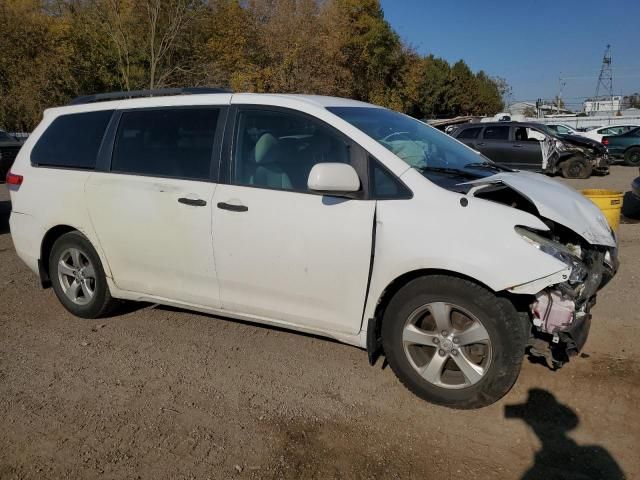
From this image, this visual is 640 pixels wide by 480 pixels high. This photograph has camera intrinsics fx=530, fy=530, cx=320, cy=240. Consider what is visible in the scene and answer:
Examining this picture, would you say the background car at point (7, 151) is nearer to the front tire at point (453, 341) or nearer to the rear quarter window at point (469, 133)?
the rear quarter window at point (469, 133)

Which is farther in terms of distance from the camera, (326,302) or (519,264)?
(326,302)

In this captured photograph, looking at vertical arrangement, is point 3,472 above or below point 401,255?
below

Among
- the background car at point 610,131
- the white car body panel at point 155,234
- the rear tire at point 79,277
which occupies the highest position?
the background car at point 610,131

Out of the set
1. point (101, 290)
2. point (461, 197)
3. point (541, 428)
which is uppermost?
point (461, 197)

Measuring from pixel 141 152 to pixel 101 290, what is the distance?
1235mm

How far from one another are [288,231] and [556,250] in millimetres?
1555

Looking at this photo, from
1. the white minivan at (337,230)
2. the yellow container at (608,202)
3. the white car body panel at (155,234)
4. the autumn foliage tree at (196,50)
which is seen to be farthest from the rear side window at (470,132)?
the autumn foliage tree at (196,50)

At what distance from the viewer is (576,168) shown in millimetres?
15273

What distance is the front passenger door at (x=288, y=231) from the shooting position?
3207 millimetres

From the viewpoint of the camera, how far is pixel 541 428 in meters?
2.96

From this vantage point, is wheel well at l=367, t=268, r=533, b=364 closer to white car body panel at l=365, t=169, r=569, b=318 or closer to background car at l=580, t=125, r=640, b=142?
white car body panel at l=365, t=169, r=569, b=318

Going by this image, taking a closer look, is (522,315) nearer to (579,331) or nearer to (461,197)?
(579,331)

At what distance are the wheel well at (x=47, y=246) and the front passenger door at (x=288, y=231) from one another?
1.74 m

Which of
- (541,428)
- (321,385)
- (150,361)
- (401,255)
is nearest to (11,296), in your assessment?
(150,361)
